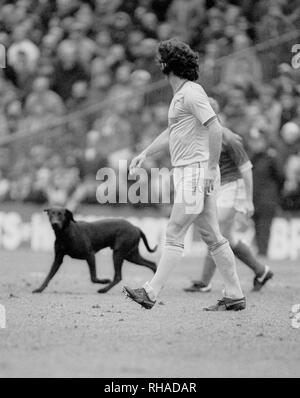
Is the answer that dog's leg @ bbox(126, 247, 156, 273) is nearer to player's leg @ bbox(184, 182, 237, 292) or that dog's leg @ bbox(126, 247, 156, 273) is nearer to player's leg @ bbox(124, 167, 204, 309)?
player's leg @ bbox(184, 182, 237, 292)

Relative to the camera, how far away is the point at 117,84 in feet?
63.9

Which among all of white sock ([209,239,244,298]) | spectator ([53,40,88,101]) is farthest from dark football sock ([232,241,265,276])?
spectator ([53,40,88,101])

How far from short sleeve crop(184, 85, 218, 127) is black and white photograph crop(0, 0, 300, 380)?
0.05ft

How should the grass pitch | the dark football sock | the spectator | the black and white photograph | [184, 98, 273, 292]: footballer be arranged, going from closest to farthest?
the grass pitch, the black and white photograph, [184, 98, 273, 292]: footballer, the dark football sock, the spectator

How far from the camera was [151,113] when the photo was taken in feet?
59.2

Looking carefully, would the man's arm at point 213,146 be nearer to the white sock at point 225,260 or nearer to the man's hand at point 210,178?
the man's hand at point 210,178

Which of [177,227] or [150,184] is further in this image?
[150,184]

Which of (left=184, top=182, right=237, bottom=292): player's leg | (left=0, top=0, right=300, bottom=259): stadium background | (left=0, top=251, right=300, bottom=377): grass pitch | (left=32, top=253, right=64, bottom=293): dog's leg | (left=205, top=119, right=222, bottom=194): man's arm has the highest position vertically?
(left=0, top=0, right=300, bottom=259): stadium background

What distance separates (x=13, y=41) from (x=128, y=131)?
13.9ft

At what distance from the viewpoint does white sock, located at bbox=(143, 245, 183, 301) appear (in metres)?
8.77

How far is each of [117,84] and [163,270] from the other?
36.2 ft

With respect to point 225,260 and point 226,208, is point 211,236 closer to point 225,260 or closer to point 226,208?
point 225,260

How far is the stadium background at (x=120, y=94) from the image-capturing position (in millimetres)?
17719

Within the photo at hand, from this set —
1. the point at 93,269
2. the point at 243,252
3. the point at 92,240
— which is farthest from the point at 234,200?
the point at 93,269
